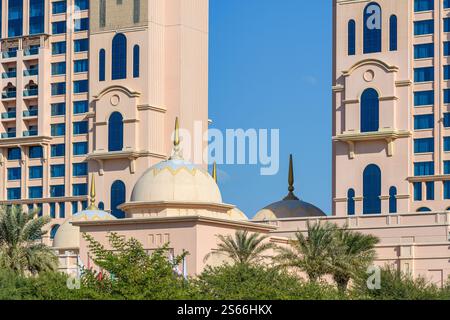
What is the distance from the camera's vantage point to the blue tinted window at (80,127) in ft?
315

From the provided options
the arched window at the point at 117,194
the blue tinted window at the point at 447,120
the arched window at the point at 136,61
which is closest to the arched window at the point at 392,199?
the blue tinted window at the point at 447,120

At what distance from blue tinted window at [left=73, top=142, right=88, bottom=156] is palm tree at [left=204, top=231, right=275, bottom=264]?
30.9 metres

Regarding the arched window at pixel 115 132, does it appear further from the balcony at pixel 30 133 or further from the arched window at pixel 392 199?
the arched window at pixel 392 199

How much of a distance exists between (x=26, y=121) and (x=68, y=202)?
21.0ft

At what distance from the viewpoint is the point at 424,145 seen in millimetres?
85312

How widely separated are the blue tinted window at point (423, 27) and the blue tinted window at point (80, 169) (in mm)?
22827

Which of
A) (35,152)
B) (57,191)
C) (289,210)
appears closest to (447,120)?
(289,210)

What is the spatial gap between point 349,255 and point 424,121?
897 inches

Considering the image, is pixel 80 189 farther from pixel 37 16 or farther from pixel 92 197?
pixel 37 16

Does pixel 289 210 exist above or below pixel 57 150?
below

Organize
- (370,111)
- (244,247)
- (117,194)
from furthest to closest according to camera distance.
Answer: (117,194)
(370,111)
(244,247)

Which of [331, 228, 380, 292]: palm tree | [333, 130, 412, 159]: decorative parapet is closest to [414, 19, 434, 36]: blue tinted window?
[333, 130, 412, 159]: decorative parapet

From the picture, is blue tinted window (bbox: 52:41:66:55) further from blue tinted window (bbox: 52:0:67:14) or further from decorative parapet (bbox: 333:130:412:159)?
decorative parapet (bbox: 333:130:412:159)
